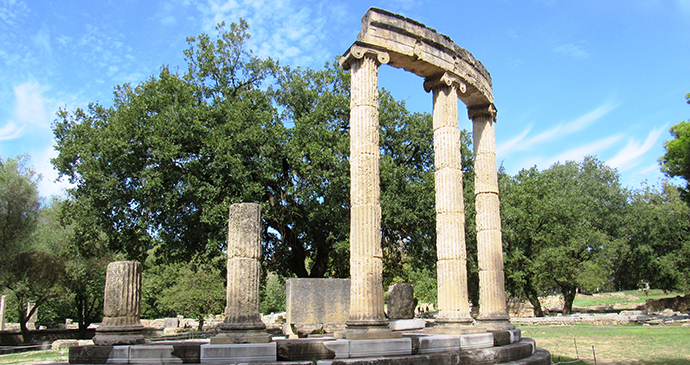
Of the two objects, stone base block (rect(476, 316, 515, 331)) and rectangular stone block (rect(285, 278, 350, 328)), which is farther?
rectangular stone block (rect(285, 278, 350, 328))

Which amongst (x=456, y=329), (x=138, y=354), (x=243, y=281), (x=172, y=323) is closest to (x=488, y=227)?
(x=456, y=329)

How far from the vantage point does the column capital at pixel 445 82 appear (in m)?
12.8

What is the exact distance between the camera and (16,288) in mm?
24094

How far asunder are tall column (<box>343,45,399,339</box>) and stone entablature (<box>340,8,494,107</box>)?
37 cm

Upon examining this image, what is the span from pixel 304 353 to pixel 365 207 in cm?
334

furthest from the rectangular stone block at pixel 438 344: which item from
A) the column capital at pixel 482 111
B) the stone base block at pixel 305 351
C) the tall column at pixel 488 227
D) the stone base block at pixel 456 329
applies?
the column capital at pixel 482 111

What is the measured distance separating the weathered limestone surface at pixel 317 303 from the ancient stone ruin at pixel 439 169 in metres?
4.03

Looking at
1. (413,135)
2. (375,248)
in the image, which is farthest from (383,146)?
(375,248)

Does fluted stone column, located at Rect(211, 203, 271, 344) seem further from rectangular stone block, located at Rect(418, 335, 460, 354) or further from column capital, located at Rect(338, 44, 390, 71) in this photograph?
column capital, located at Rect(338, 44, 390, 71)

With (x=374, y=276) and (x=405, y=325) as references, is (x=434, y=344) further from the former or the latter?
(x=405, y=325)

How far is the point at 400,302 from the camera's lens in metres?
16.6

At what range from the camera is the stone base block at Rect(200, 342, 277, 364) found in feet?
28.0

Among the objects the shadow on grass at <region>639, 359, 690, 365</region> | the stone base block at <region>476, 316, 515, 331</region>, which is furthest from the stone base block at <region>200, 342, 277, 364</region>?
the shadow on grass at <region>639, 359, 690, 365</region>

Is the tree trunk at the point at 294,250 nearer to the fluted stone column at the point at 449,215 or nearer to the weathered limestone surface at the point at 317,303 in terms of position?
the weathered limestone surface at the point at 317,303
